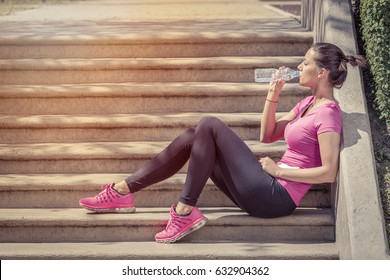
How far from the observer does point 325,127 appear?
4828 millimetres

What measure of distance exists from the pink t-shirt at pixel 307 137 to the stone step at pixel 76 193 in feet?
1.54

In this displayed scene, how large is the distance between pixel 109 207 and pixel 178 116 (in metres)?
1.15

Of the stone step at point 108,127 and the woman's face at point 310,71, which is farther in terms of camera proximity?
the stone step at point 108,127

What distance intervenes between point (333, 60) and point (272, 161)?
2.56 ft

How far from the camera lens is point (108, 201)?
5219 mm

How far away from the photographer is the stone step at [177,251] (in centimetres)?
482

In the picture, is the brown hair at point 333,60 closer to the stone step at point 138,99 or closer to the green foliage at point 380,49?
the green foliage at point 380,49

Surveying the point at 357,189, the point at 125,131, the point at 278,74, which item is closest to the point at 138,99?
the point at 125,131

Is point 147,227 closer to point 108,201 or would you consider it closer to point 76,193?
point 108,201

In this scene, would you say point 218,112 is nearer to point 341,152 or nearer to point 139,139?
point 139,139

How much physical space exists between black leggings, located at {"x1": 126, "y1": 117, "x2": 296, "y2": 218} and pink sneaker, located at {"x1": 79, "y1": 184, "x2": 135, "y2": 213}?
26cm

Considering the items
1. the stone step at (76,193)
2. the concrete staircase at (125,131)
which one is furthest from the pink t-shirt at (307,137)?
the stone step at (76,193)
